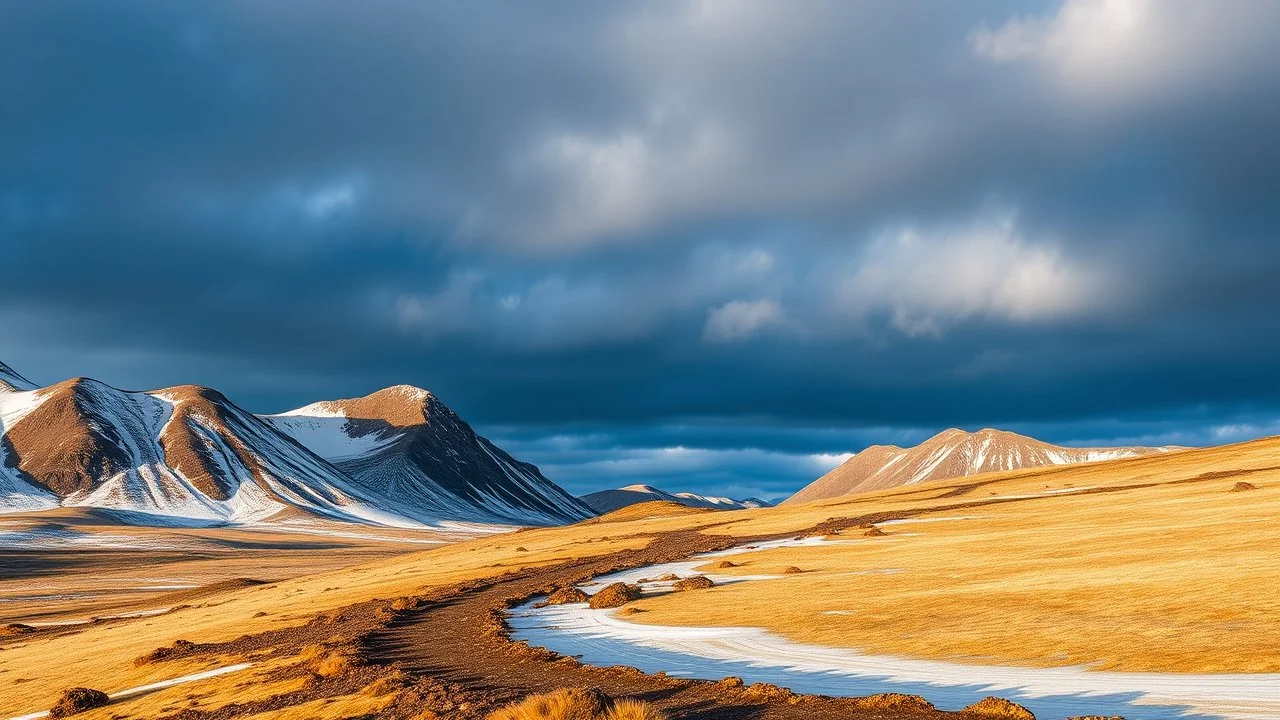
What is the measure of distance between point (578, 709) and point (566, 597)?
3656 cm

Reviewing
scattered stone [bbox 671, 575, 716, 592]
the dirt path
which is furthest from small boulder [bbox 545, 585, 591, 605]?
scattered stone [bbox 671, 575, 716, 592]

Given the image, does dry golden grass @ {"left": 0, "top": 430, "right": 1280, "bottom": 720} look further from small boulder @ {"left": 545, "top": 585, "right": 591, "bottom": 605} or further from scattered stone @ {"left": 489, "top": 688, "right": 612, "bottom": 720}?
scattered stone @ {"left": 489, "top": 688, "right": 612, "bottom": 720}

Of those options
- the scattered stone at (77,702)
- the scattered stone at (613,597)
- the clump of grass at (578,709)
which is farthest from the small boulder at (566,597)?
the clump of grass at (578,709)

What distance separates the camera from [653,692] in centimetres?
2831

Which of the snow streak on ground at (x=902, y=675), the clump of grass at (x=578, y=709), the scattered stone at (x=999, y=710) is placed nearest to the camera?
the scattered stone at (x=999, y=710)

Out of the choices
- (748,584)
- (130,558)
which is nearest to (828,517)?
(748,584)

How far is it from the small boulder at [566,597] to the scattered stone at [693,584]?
603cm

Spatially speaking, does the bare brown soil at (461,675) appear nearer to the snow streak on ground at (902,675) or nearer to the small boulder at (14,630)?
the snow streak on ground at (902,675)

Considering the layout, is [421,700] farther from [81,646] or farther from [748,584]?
[81,646]

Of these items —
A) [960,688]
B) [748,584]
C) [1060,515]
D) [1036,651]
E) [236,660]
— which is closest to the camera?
[960,688]

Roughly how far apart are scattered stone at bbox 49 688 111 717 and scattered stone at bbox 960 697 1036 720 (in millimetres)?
Result: 35167

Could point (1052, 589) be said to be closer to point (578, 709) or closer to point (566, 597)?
point (566, 597)

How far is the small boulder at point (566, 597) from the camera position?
5844 centimetres

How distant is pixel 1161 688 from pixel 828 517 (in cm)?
10483
